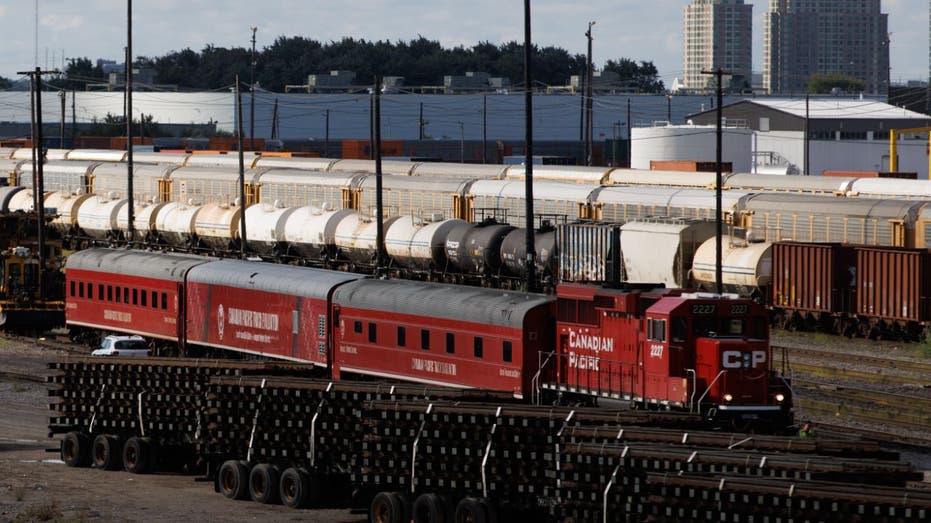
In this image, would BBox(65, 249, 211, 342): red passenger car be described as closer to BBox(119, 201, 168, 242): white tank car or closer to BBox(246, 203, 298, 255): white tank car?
BBox(246, 203, 298, 255): white tank car

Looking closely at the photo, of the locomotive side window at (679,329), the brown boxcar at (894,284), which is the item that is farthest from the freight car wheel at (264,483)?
the brown boxcar at (894,284)

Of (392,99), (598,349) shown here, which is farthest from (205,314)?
(392,99)

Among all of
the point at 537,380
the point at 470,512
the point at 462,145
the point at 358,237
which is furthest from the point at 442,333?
the point at 462,145

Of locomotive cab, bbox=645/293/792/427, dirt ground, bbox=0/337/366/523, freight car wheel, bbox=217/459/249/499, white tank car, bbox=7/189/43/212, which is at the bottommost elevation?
dirt ground, bbox=0/337/366/523

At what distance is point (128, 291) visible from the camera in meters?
44.7

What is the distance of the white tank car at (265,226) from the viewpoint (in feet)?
219

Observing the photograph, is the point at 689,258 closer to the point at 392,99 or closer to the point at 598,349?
the point at 598,349

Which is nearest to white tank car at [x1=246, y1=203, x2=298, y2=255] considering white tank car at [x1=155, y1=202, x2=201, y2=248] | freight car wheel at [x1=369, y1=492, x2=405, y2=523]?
white tank car at [x1=155, y1=202, x2=201, y2=248]

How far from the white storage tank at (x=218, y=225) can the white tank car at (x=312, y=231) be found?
323cm

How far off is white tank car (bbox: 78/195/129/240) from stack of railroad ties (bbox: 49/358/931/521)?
44045mm

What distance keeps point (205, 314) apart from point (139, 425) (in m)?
10.7

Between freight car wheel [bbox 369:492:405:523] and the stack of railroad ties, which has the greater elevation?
the stack of railroad ties

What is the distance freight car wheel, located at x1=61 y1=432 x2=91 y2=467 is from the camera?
102ft

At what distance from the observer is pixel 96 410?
31.1 meters
